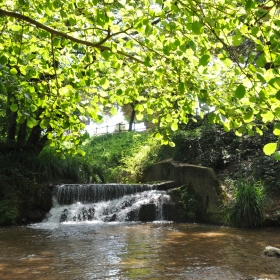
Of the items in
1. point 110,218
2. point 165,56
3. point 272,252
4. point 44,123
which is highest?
point 165,56

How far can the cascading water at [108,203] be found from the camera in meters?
10.6

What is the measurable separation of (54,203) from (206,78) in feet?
30.9

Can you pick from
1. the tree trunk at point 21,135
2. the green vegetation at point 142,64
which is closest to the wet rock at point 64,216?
the tree trunk at point 21,135

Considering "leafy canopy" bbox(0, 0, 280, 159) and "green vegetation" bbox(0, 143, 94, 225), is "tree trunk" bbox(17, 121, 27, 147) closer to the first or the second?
"green vegetation" bbox(0, 143, 94, 225)

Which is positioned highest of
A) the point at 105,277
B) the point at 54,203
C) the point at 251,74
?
the point at 251,74

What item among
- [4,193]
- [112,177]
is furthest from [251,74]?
[112,177]

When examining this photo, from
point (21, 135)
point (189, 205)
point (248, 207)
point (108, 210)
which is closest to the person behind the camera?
point (248, 207)

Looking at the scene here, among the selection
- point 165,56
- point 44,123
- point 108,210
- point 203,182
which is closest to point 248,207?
point 203,182

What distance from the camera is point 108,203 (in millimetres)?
11281

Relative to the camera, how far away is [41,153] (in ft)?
42.1

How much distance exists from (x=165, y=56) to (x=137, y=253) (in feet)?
12.5

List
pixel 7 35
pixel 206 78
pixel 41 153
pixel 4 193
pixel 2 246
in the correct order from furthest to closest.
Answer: pixel 41 153 < pixel 4 193 < pixel 2 246 < pixel 7 35 < pixel 206 78

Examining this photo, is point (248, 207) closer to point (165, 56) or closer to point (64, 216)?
point (64, 216)

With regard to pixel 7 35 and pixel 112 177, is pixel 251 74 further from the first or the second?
pixel 112 177
